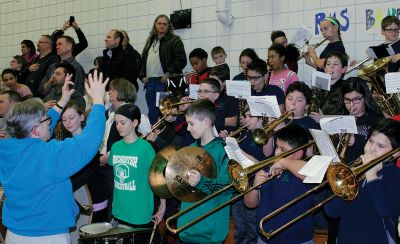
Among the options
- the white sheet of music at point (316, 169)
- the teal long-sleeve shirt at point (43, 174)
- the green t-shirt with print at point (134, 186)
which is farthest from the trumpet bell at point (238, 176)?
the green t-shirt with print at point (134, 186)

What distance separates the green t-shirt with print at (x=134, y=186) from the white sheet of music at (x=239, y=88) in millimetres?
1325

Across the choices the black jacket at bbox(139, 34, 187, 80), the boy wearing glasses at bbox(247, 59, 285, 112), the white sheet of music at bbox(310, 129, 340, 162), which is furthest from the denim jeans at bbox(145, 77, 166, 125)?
the white sheet of music at bbox(310, 129, 340, 162)

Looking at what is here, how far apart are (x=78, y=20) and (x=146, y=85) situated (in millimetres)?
3182

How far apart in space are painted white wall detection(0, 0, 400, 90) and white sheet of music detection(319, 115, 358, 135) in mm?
3078

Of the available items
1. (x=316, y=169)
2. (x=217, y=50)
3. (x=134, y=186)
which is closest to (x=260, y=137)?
(x=134, y=186)

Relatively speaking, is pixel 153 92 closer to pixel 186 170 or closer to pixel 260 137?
pixel 260 137

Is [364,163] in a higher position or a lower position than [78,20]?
lower

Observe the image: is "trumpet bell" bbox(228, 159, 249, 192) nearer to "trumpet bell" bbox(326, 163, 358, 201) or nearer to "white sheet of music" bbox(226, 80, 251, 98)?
"trumpet bell" bbox(326, 163, 358, 201)

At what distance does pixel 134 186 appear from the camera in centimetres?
474

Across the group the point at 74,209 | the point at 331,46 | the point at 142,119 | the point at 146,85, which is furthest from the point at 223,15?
the point at 74,209

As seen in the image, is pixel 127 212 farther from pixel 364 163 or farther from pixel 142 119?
pixel 364 163

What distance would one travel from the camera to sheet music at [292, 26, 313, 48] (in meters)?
6.90

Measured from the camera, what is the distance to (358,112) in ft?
16.1

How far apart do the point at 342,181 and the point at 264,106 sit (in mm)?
1614
